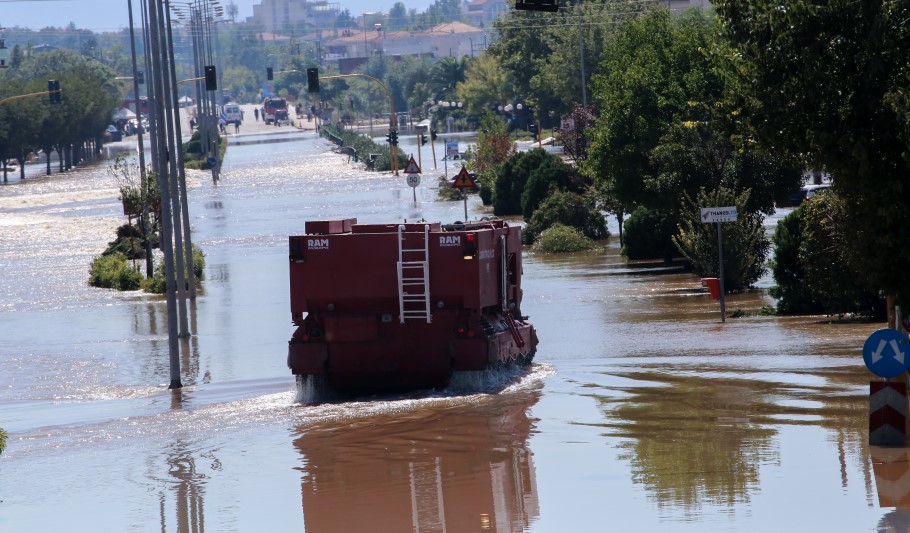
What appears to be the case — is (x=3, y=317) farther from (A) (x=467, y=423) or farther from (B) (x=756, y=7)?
(B) (x=756, y=7)

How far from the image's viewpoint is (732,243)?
31.1 metres

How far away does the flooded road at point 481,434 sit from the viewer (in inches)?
486

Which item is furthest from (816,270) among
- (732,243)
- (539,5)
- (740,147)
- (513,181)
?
(513,181)

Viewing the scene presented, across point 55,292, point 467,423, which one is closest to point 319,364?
point 467,423

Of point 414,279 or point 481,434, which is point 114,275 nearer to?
point 414,279

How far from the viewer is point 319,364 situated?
18359 millimetres

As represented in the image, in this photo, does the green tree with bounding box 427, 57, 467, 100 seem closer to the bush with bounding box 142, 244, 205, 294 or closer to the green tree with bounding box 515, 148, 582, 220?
the green tree with bounding box 515, 148, 582, 220

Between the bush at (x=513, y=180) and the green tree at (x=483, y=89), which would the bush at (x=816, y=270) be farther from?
the green tree at (x=483, y=89)

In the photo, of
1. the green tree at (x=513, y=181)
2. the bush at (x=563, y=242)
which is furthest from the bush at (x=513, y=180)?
the bush at (x=563, y=242)

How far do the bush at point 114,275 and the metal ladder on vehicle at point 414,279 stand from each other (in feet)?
70.1

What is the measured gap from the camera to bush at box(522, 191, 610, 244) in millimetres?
46844

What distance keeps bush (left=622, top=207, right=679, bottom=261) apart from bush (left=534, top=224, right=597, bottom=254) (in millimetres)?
4391

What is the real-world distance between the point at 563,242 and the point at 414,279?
27279mm

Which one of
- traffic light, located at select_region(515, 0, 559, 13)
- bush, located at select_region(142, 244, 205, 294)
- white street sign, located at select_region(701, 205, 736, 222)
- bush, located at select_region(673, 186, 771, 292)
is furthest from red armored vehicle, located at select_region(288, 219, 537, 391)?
bush, located at select_region(142, 244, 205, 294)
